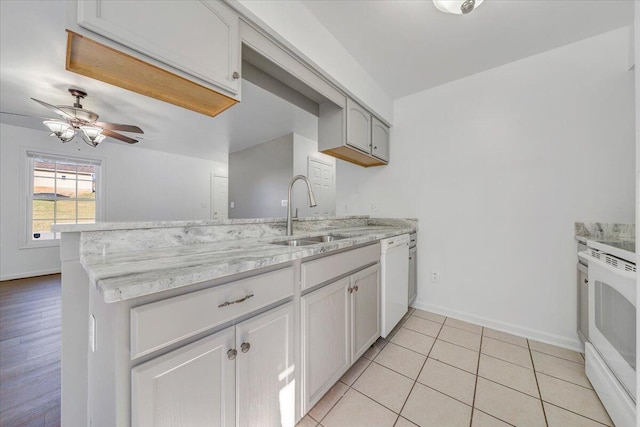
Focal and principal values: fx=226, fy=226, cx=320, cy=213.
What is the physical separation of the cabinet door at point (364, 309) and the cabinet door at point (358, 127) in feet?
3.80

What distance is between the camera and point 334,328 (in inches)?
50.5

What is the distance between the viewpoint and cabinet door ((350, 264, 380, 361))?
56.7 inches

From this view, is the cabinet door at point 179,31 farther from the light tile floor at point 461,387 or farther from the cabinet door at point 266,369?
the light tile floor at point 461,387

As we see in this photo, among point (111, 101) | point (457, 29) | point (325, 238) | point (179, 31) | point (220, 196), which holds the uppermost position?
point (457, 29)

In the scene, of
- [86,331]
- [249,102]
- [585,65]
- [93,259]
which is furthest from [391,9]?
[86,331]

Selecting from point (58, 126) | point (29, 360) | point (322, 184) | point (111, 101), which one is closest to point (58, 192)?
point (58, 126)

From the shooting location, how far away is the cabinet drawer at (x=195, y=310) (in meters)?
0.60

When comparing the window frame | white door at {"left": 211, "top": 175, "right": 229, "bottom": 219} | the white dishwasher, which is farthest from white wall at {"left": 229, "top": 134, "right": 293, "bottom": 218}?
the window frame

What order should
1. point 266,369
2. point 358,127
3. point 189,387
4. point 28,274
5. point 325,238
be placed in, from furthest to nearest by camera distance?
1. point 28,274
2. point 358,127
3. point 325,238
4. point 266,369
5. point 189,387

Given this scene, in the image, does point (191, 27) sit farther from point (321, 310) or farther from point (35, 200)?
point (35, 200)

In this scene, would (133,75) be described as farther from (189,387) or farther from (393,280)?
(393,280)

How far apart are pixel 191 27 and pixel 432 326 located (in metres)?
2.73

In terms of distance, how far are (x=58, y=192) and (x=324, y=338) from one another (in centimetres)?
553

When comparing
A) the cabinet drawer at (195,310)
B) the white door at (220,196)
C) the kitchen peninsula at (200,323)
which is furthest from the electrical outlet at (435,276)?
the white door at (220,196)
